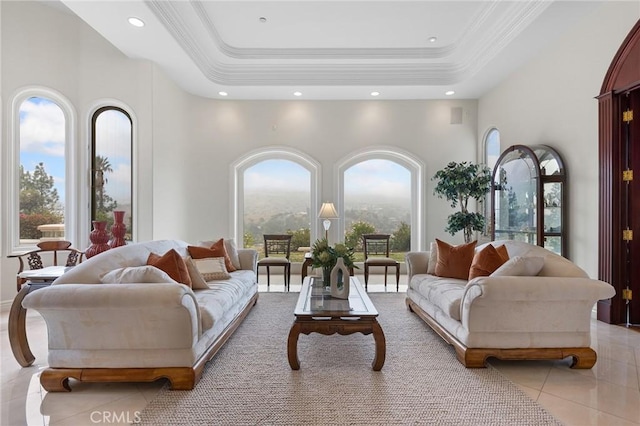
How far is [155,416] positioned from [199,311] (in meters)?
0.69

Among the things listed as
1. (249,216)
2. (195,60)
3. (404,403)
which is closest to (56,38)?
(195,60)

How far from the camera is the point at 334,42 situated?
16.9 feet

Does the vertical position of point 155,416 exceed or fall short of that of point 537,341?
it falls short

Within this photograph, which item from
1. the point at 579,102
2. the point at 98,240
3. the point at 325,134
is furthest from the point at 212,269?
the point at 579,102

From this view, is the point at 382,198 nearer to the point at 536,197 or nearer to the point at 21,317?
the point at 536,197

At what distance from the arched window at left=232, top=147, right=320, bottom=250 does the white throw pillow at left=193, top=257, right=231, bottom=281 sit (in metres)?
2.91

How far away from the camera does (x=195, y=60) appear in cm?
504

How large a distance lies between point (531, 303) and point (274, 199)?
5047 millimetres

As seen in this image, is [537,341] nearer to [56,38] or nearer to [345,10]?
[345,10]

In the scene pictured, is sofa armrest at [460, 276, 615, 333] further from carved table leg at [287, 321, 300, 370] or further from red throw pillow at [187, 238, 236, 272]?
red throw pillow at [187, 238, 236, 272]

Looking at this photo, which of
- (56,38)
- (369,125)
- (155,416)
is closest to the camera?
(155,416)

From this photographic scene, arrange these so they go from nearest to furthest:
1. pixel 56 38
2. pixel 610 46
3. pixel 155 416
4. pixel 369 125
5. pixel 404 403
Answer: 1. pixel 155 416
2. pixel 404 403
3. pixel 610 46
4. pixel 56 38
5. pixel 369 125

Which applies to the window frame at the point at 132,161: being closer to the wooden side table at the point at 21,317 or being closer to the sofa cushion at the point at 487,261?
the wooden side table at the point at 21,317

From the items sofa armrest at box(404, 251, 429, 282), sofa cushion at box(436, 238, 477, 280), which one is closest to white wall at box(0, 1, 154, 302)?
sofa armrest at box(404, 251, 429, 282)
